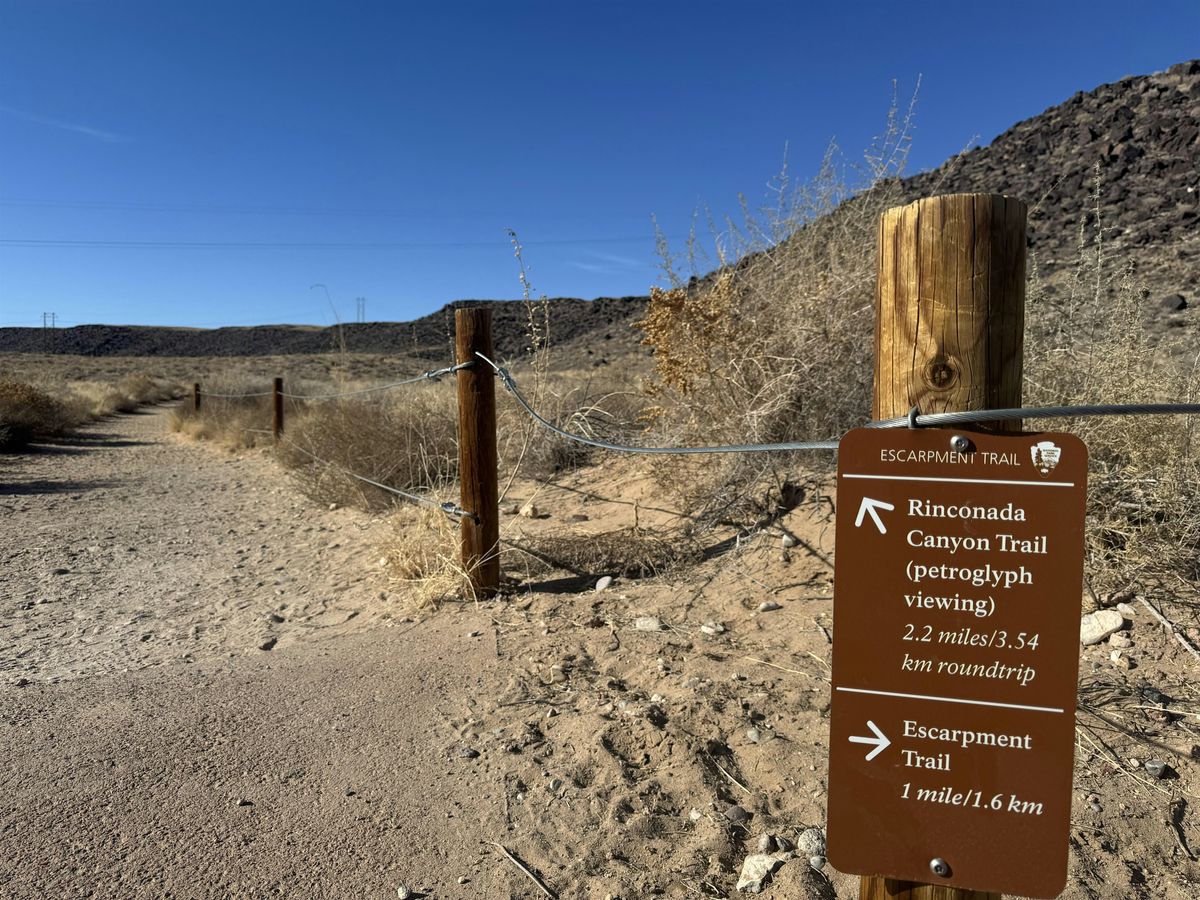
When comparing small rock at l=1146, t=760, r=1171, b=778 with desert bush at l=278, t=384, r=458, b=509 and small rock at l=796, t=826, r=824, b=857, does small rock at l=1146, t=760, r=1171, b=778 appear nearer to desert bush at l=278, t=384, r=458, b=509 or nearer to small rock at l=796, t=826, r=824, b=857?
small rock at l=796, t=826, r=824, b=857

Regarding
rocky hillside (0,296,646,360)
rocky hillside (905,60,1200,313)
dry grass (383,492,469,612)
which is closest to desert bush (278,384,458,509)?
dry grass (383,492,469,612)

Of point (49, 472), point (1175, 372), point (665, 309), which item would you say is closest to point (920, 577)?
point (665, 309)

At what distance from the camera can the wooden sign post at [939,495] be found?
132 centimetres

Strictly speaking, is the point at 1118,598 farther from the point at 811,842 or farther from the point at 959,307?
the point at 959,307

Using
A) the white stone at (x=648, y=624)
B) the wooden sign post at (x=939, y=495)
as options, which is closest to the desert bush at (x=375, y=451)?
the white stone at (x=648, y=624)

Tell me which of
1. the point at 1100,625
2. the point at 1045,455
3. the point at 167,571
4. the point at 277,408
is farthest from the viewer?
the point at 277,408

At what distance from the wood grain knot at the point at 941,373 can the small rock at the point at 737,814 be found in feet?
5.04

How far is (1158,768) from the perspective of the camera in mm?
2535

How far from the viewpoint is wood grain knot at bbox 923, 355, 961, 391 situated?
1.37m

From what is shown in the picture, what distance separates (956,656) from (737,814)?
1291 millimetres

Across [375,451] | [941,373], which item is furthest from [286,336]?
[941,373]

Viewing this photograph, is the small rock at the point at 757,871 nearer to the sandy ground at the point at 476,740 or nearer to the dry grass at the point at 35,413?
the sandy ground at the point at 476,740

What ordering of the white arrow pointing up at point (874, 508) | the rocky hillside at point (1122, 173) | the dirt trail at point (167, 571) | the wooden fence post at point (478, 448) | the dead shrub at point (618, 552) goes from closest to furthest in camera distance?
the white arrow pointing up at point (874, 508), the dirt trail at point (167, 571), the wooden fence post at point (478, 448), the dead shrub at point (618, 552), the rocky hillside at point (1122, 173)

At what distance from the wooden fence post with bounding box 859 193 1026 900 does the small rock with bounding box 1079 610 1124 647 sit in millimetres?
2271
